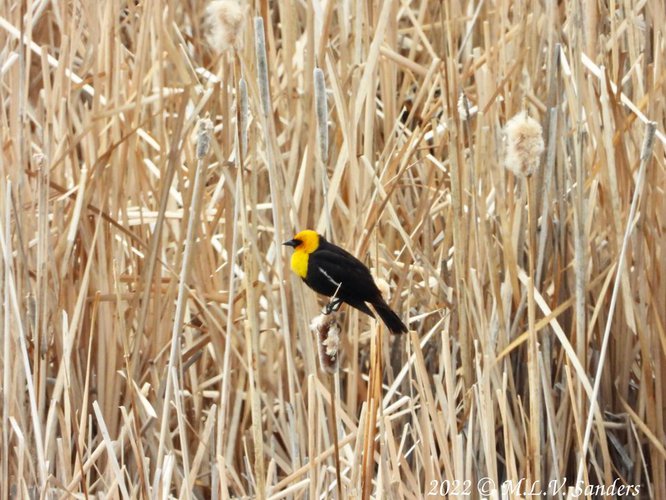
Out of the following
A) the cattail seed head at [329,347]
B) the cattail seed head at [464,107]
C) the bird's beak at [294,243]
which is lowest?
the cattail seed head at [329,347]

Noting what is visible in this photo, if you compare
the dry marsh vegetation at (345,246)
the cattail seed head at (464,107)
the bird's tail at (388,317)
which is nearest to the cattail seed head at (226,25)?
the dry marsh vegetation at (345,246)

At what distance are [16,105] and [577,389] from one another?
104cm

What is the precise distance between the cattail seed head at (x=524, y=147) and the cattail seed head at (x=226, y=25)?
0.43 metres

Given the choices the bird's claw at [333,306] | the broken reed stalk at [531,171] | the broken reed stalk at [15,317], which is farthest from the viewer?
the bird's claw at [333,306]

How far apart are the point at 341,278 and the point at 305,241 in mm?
156

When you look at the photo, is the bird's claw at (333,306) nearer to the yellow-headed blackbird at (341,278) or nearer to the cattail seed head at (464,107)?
the yellow-headed blackbird at (341,278)

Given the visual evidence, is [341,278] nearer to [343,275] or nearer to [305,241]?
[343,275]

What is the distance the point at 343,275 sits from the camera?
5.54 feet

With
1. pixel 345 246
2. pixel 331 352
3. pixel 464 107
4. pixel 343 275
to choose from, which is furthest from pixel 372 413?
pixel 345 246

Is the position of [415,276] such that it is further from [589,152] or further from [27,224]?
[27,224]

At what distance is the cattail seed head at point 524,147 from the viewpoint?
1.48 meters

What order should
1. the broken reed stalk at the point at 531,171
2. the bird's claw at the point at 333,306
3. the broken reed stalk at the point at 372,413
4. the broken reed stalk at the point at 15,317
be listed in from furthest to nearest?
the bird's claw at the point at 333,306, the broken reed stalk at the point at 15,317, the broken reed stalk at the point at 531,171, the broken reed stalk at the point at 372,413

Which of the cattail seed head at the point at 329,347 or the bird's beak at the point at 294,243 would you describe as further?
the bird's beak at the point at 294,243

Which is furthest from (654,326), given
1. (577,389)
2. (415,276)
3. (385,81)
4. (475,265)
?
(385,81)
